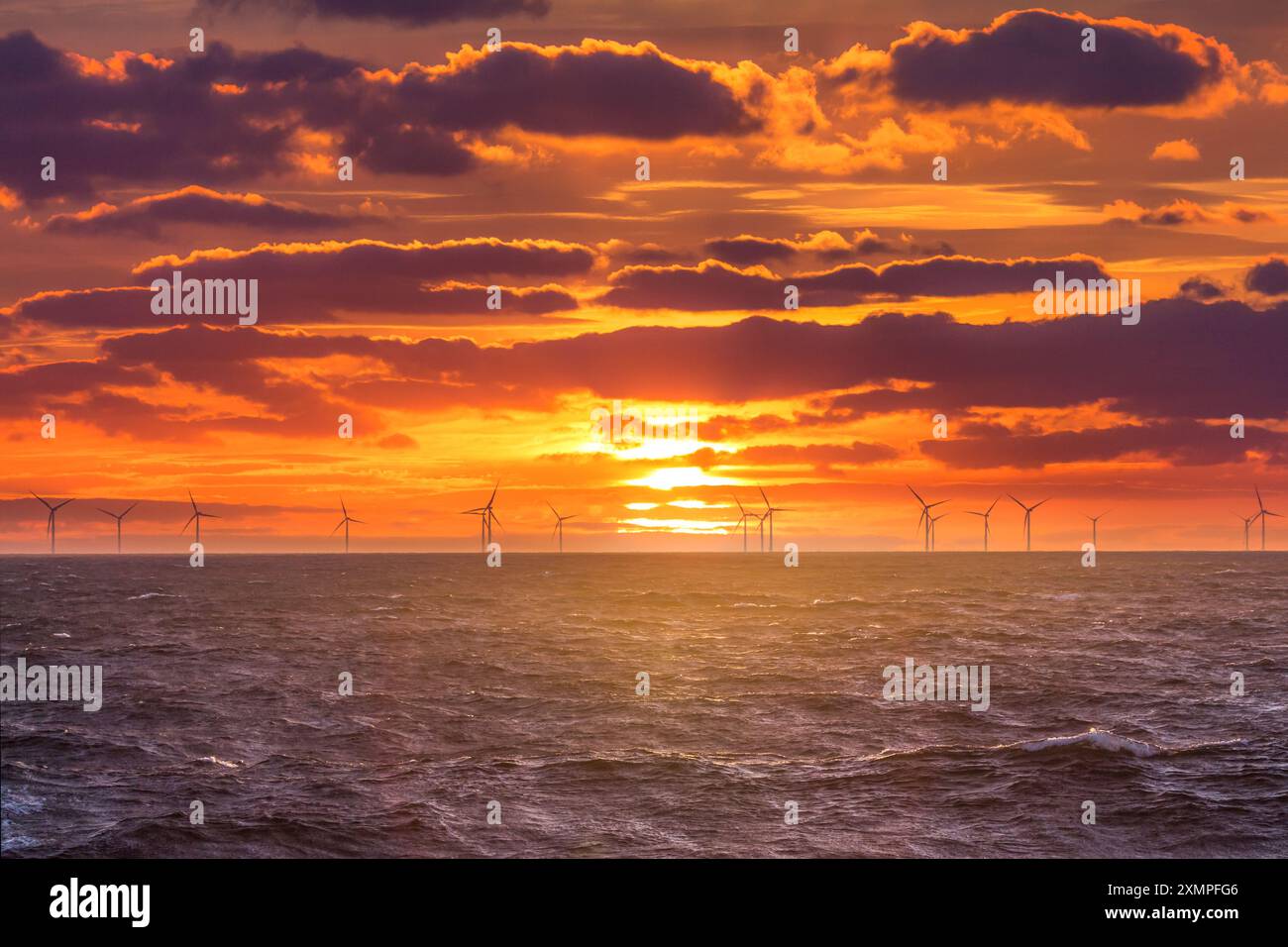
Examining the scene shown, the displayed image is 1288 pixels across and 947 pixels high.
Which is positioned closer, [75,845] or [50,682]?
[75,845]

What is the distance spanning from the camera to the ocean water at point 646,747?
3550cm

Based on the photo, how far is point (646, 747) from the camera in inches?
1925

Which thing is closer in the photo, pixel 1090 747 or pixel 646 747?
pixel 1090 747

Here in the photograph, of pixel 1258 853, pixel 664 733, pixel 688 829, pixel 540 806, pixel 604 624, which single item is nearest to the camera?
pixel 1258 853

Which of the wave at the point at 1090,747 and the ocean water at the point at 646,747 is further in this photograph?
the wave at the point at 1090,747

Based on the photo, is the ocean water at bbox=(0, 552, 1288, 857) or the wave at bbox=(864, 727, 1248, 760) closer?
the ocean water at bbox=(0, 552, 1288, 857)

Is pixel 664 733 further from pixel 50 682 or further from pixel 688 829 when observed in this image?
pixel 50 682

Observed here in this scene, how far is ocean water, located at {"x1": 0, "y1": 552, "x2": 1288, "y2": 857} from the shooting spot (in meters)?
35.5

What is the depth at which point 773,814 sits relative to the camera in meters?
37.5
